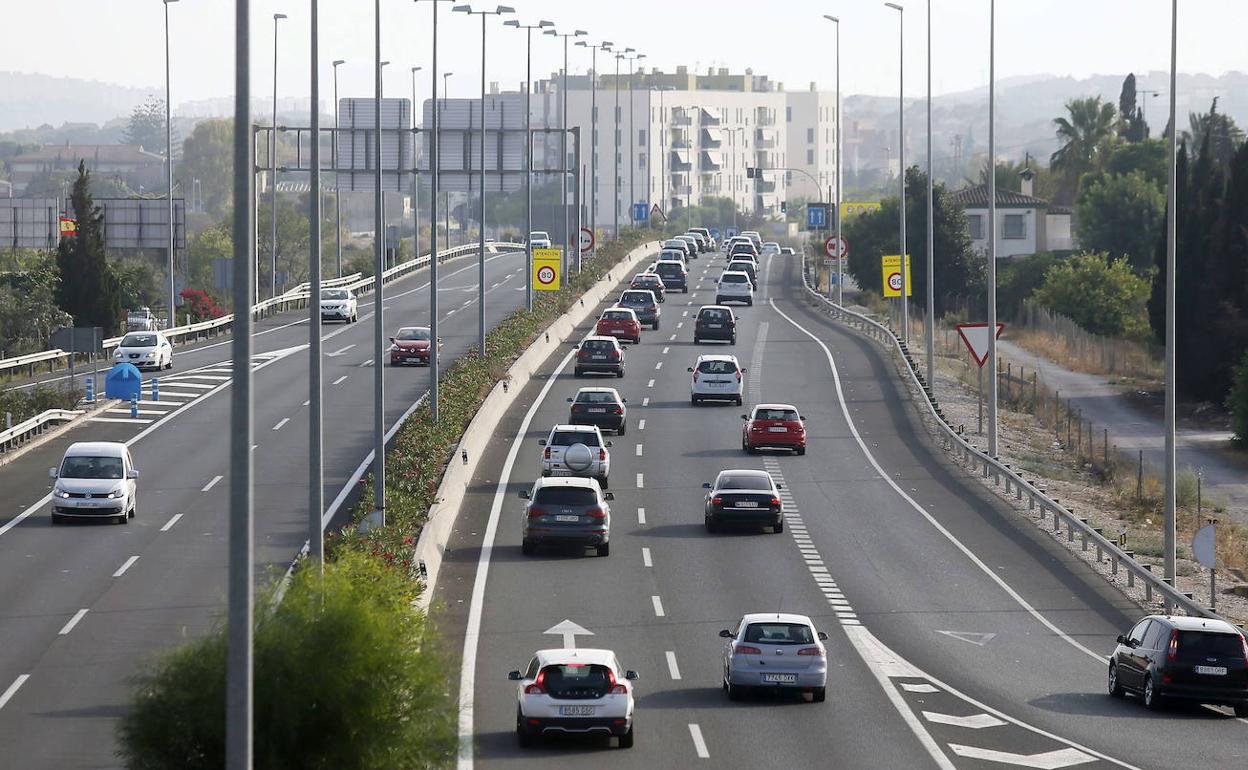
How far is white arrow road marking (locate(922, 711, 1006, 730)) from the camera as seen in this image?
→ 77.6 ft

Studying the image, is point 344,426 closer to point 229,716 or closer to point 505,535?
point 505,535

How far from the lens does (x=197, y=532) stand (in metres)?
36.5

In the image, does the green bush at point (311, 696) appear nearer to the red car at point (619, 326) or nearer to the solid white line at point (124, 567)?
the solid white line at point (124, 567)

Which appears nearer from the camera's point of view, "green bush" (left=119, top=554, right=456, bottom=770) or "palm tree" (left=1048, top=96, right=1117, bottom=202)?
"green bush" (left=119, top=554, right=456, bottom=770)

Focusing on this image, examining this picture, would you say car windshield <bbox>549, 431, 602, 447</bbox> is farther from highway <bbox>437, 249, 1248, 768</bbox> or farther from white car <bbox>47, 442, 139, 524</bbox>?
white car <bbox>47, 442, 139, 524</bbox>

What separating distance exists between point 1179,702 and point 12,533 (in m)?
21.9

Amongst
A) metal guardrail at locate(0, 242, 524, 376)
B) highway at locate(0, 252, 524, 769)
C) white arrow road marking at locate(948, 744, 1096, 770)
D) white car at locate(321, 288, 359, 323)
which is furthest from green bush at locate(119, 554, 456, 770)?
white car at locate(321, 288, 359, 323)

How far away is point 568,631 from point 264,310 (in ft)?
192

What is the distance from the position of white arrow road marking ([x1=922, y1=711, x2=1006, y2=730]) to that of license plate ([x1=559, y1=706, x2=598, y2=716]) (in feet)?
15.5

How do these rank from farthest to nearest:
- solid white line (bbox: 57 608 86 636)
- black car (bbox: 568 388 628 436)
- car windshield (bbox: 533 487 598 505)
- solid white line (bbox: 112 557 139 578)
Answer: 1. black car (bbox: 568 388 628 436)
2. car windshield (bbox: 533 487 598 505)
3. solid white line (bbox: 112 557 139 578)
4. solid white line (bbox: 57 608 86 636)

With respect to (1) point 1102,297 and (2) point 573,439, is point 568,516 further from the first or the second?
(1) point 1102,297

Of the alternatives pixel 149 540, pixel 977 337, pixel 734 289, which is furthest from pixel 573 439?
pixel 734 289

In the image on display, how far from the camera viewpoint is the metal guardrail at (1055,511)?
31406mm

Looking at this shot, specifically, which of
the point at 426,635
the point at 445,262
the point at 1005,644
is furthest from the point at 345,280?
the point at 426,635
